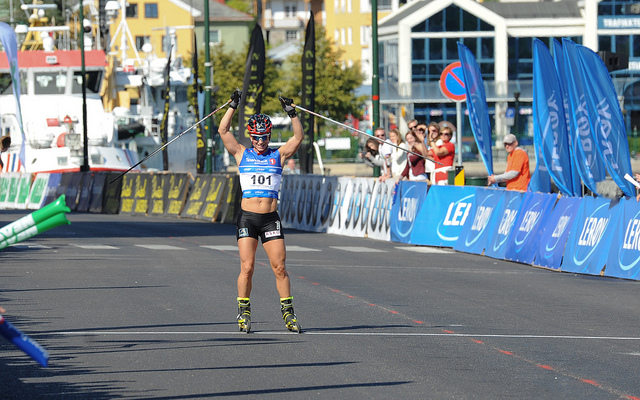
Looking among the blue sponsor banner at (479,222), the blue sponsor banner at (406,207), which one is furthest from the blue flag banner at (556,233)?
the blue sponsor banner at (406,207)

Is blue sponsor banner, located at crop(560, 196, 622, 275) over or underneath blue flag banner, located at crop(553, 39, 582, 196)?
underneath

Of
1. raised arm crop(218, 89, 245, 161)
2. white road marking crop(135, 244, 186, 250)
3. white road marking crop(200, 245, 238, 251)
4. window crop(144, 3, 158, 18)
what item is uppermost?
window crop(144, 3, 158, 18)

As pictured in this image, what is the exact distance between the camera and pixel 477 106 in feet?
68.9

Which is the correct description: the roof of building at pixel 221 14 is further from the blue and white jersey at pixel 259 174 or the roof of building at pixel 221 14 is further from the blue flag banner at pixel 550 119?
the blue and white jersey at pixel 259 174

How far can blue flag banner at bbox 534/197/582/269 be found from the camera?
16953 mm

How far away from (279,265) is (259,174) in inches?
33.4

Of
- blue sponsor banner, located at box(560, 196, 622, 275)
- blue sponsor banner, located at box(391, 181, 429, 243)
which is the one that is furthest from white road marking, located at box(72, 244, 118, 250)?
blue sponsor banner, located at box(560, 196, 622, 275)

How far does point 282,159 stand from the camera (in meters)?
10.9

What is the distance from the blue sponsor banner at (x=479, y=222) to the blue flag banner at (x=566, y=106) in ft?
5.28

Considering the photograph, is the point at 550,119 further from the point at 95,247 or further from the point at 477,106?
the point at 95,247

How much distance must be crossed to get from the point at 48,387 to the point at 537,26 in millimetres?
70596

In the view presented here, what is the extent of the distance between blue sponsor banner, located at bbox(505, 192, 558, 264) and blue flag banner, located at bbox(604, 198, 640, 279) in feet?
5.98

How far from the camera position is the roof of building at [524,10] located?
247ft

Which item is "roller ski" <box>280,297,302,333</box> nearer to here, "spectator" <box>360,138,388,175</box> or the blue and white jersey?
the blue and white jersey
